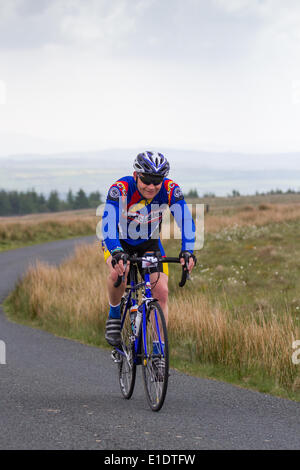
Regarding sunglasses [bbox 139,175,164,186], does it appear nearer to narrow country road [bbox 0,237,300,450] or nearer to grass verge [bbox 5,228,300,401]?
narrow country road [bbox 0,237,300,450]

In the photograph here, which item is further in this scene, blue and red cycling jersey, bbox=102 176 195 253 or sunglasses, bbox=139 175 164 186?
blue and red cycling jersey, bbox=102 176 195 253

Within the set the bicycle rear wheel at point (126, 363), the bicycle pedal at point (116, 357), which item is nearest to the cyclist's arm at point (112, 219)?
the bicycle rear wheel at point (126, 363)

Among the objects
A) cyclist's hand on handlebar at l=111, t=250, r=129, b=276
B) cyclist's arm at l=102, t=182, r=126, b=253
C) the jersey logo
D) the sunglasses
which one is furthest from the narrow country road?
the sunglasses

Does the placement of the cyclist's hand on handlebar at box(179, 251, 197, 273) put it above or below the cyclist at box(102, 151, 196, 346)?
below

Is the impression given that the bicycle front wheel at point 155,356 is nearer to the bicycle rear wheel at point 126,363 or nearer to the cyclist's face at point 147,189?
the bicycle rear wheel at point 126,363

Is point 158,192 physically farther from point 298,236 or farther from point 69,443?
point 298,236

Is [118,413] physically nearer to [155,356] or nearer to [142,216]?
[155,356]

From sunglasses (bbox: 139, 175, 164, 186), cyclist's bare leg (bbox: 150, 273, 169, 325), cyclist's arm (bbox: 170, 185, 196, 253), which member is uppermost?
sunglasses (bbox: 139, 175, 164, 186)

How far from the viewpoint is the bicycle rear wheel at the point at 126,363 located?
577 centimetres

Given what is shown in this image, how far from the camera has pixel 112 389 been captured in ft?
21.5

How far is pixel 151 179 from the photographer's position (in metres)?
5.62

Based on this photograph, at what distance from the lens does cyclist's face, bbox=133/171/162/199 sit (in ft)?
18.7

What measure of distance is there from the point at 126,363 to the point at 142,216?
1.41 m
